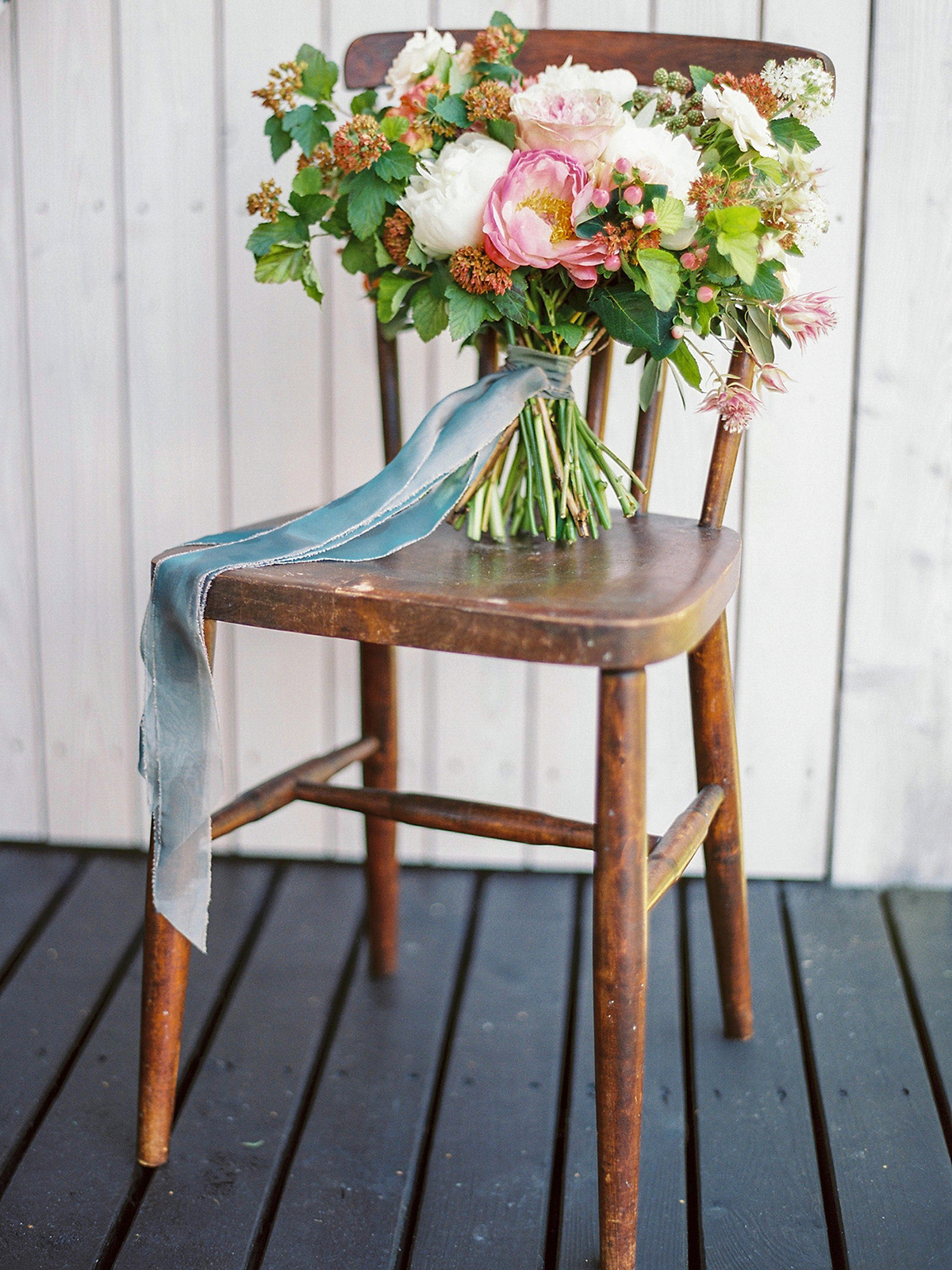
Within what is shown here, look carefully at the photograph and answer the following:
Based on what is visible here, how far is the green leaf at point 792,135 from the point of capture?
3.25 ft

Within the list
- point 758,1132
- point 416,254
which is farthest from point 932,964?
point 416,254

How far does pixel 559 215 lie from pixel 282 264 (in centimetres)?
28

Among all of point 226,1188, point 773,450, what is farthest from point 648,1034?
point 773,450

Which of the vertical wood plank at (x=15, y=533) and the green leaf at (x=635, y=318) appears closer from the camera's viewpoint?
the green leaf at (x=635, y=318)

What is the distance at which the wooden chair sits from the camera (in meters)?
0.88

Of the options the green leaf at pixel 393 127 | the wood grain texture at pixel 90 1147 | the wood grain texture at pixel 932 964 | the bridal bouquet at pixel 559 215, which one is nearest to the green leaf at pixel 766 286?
the bridal bouquet at pixel 559 215

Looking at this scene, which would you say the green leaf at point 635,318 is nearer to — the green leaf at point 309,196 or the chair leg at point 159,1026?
the green leaf at point 309,196

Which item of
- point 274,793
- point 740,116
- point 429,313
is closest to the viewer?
→ point 740,116

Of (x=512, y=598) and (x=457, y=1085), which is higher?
(x=512, y=598)

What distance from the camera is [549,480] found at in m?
1.08

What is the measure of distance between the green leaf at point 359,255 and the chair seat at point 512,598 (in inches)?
9.7

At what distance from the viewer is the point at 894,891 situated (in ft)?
5.19

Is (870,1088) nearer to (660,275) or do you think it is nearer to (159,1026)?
(159,1026)

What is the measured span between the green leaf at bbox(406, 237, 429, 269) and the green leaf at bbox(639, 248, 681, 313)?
191 millimetres
